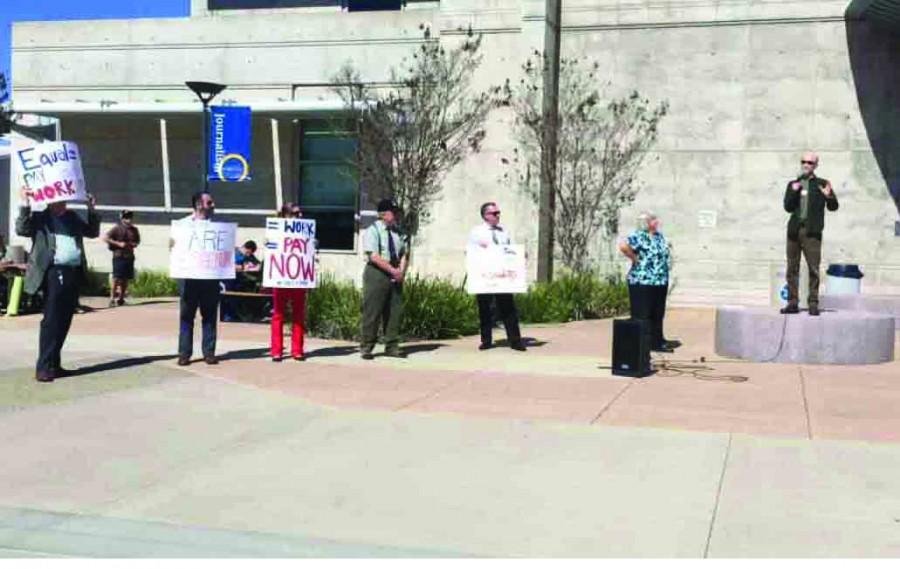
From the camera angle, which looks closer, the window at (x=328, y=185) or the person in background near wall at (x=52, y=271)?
the person in background near wall at (x=52, y=271)

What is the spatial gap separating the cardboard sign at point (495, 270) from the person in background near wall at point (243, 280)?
5204mm

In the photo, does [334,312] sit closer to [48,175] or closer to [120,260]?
[48,175]

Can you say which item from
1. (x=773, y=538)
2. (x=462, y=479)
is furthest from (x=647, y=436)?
(x=773, y=538)

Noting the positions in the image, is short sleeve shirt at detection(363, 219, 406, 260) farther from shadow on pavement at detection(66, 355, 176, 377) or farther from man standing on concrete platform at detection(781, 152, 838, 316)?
man standing on concrete platform at detection(781, 152, 838, 316)

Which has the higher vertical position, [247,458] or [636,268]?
[636,268]

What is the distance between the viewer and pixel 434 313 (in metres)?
13.9

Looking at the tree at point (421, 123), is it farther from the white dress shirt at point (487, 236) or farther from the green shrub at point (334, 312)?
the white dress shirt at point (487, 236)

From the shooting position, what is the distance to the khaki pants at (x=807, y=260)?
37.3 feet

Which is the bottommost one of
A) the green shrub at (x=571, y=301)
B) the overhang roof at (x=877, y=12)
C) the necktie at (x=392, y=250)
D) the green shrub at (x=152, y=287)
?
the green shrub at (x=152, y=287)

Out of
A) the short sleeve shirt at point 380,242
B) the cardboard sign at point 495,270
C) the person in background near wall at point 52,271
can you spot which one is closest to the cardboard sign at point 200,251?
the person in background near wall at point 52,271

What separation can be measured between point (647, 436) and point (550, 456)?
3.42 ft

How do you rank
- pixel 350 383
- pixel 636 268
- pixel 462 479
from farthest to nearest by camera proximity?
pixel 636 268
pixel 350 383
pixel 462 479

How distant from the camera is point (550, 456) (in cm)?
708
